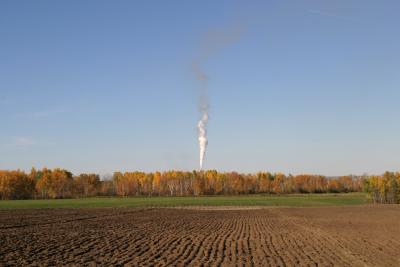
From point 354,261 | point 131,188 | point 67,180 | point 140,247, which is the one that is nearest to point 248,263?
point 354,261

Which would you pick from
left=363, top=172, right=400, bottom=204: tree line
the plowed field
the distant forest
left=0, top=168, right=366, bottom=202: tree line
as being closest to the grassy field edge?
left=363, top=172, right=400, bottom=204: tree line

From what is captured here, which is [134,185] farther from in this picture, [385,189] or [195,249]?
[195,249]

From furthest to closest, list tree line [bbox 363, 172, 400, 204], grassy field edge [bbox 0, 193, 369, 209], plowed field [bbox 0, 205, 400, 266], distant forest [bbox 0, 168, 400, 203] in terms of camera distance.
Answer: distant forest [bbox 0, 168, 400, 203]
tree line [bbox 363, 172, 400, 204]
grassy field edge [bbox 0, 193, 369, 209]
plowed field [bbox 0, 205, 400, 266]

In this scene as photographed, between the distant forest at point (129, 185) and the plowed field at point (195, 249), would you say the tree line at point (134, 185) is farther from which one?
the plowed field at point (195, 249)

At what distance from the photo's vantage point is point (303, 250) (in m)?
22.7

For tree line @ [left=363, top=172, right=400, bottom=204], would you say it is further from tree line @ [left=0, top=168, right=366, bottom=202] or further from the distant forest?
tree line @ [left=0, top=168, right=366, bottom=202]

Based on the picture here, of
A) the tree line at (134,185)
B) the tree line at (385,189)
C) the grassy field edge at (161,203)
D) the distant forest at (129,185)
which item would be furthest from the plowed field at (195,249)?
the tree line at (134,185)

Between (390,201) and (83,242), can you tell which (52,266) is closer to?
(83,242)

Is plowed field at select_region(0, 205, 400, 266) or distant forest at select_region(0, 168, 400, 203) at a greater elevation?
distant forest at select_region(0, 168, 400, 203)

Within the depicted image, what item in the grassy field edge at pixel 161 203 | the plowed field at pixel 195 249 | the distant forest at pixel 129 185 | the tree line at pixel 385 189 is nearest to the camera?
the plowed field at pixel 195 249

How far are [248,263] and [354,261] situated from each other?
15.5ft

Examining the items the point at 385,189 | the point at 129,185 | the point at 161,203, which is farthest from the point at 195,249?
the point at 129,185

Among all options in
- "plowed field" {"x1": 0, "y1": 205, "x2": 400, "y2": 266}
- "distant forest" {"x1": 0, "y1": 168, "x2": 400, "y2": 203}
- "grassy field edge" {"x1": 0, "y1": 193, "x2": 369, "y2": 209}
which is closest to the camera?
"plowed field" {"x1": 0, "y1": 205, "x2": 400, "y2": 266}

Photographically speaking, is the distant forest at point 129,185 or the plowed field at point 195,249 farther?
the distant forest at point 129,185
